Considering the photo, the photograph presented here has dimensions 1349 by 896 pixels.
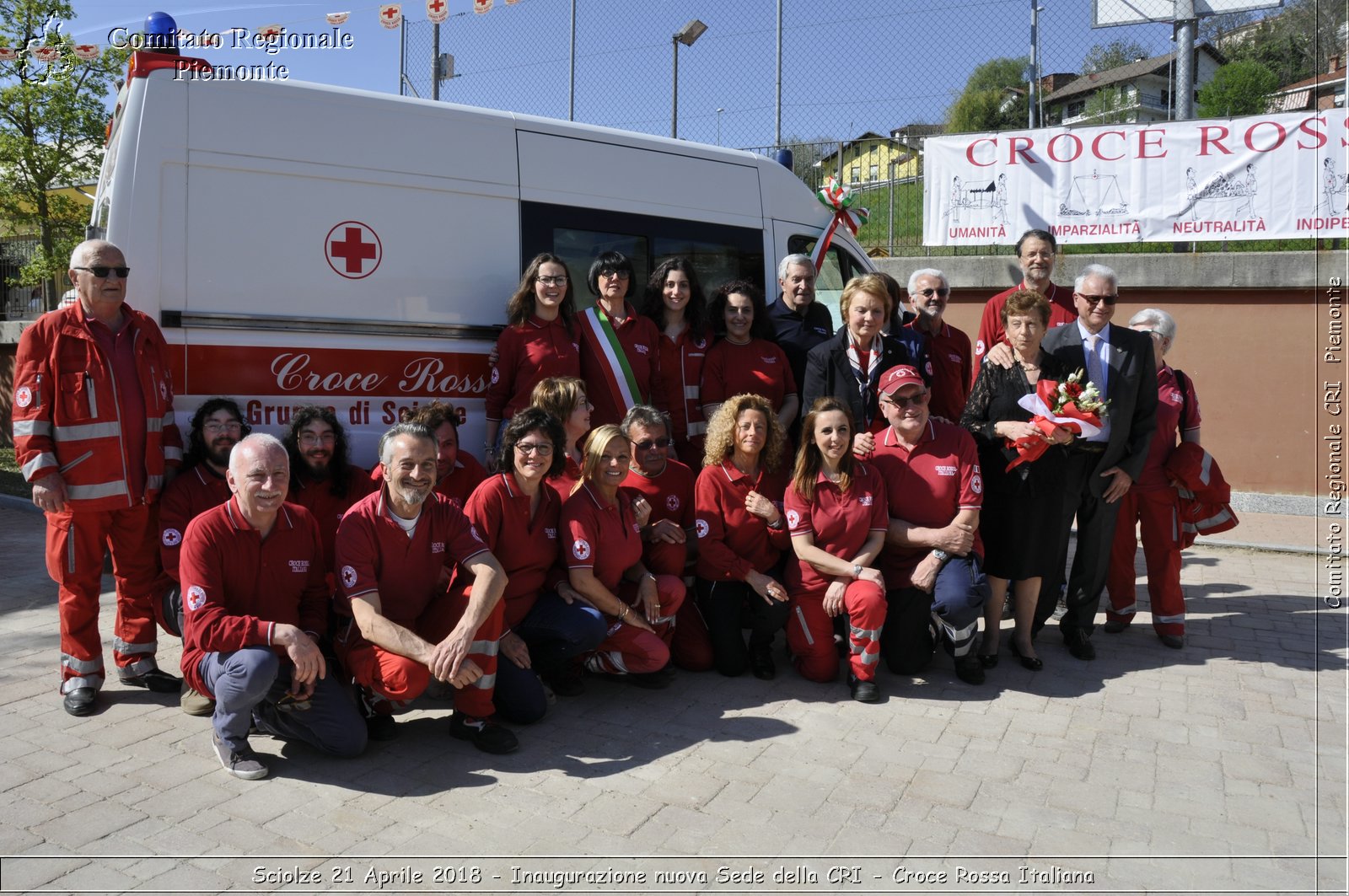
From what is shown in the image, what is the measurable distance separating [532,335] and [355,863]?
115 inches

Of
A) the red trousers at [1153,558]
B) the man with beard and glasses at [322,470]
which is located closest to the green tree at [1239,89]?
the red trousers at [1153,558]

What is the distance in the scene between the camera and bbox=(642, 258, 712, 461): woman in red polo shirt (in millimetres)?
5805

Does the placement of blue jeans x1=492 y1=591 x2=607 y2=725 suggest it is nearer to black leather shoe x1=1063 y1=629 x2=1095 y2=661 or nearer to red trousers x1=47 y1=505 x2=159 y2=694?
red trousers x1=47 y1=505 x2=159 y2=694

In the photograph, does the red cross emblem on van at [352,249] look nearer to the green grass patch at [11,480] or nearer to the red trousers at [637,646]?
the red trousers at [637,646]

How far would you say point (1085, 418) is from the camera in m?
4.86

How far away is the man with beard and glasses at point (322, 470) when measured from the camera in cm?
469

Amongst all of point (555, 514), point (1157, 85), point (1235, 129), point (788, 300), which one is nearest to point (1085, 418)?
point (788, 300)

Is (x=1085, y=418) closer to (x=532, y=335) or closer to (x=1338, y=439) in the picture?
(x=532, y=335)

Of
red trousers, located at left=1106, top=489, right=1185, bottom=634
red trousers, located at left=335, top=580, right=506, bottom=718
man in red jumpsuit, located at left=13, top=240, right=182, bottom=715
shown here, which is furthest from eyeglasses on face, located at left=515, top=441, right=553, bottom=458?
red trousers, located at left=1106, top=489, right=1185, bottom=634

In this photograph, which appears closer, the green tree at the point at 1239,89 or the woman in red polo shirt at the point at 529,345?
the woman in red polo shirt at the point at 529,345

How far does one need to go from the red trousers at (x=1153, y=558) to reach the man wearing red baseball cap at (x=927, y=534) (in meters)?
1.14

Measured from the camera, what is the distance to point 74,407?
432 cm

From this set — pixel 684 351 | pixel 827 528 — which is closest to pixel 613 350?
pixel 684 351

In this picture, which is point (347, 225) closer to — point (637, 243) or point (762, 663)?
point (637, 243)
